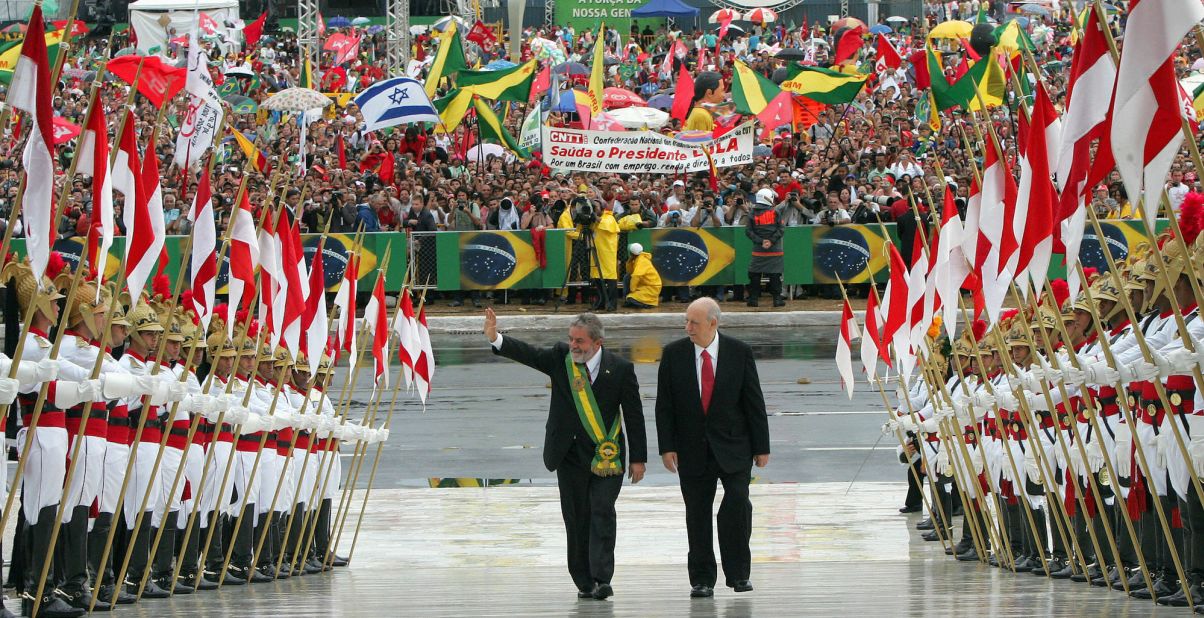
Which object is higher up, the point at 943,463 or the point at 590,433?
the point at 590,433

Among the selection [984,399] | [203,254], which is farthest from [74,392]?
[984,399]

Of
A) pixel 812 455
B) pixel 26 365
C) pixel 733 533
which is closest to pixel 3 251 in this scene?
pixel 26 365

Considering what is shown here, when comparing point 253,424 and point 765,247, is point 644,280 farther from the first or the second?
point 253,424

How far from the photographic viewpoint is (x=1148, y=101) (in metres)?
6.97

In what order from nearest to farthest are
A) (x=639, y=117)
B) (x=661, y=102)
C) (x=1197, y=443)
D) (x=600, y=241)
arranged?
(x=1197, y=443) → (x=600, y=241) → (x=639, y=117) → (x=661, y=102)

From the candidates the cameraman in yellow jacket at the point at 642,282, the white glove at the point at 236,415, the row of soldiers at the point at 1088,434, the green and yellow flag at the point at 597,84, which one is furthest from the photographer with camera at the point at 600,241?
the white glove at the point at 236,415

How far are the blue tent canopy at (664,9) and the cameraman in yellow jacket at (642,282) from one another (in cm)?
2029

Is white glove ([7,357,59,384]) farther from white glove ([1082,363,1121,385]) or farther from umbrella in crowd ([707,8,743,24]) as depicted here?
umbrella in crowd ([707,8,743,24])

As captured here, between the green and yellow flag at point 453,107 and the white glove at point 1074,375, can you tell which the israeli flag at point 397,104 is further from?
the white glove at point 1074,375

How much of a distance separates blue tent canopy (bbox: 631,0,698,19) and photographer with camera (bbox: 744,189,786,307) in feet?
65.9

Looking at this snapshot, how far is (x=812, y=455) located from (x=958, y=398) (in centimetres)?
455

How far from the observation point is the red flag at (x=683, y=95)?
32906 millimetres

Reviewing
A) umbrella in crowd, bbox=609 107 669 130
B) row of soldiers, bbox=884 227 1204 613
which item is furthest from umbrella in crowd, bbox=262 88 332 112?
row of soldiers, bbox=884 227 1204 613

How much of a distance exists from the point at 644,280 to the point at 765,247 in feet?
6.20
